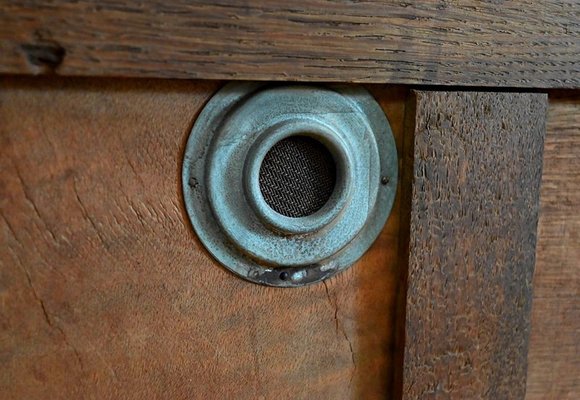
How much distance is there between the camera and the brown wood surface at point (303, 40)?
0.59 m

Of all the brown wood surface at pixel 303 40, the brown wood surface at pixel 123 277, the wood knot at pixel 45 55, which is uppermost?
the brown wood surface at pixel 303 40

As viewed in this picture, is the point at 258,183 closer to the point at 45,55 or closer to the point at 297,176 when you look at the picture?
the point at 297,176

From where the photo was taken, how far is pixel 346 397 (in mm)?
779

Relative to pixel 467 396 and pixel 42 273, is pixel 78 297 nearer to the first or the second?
pixel 42 273

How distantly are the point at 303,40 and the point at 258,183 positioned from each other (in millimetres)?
158

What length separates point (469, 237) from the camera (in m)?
0.75

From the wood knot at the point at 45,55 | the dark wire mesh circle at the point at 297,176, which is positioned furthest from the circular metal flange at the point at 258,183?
the wood knot at the point at 45,55

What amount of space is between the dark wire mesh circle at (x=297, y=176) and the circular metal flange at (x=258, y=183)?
0.01m

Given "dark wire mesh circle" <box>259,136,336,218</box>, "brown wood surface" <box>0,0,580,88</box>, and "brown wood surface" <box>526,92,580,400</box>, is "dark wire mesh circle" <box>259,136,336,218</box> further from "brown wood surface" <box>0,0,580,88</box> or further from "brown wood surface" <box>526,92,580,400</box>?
"brown wood surface" <box>526,92,580,400</box>

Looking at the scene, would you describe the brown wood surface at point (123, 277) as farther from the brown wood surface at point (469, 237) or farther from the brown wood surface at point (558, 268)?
the brown wood surface at point (558, 268)

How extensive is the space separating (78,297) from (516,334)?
1.70ft

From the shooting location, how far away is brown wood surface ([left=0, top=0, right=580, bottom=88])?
1.92 ft

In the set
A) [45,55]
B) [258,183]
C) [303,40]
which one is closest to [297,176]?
[258,183]

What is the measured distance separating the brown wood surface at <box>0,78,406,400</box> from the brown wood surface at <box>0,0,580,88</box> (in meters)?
0.04
